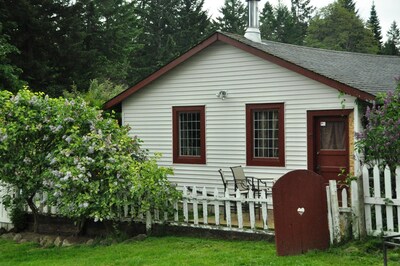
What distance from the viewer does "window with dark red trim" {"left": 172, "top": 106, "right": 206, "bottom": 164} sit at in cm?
1399

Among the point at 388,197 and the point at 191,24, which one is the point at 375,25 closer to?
the point at 191,24

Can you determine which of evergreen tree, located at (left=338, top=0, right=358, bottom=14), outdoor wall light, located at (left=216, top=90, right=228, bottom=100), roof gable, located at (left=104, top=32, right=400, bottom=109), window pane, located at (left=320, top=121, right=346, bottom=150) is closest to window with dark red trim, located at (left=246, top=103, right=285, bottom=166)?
outdoor wall light, located at (left=216, top=90, right=228, bottom=100)

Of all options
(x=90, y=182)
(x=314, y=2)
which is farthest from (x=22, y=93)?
(x=314, y=2)

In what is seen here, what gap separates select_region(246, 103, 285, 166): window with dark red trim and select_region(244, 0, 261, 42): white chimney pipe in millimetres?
2659

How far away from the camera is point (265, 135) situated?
13.0m

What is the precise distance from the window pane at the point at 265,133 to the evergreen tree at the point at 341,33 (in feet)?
161

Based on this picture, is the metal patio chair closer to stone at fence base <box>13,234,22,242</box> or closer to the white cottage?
A: the white cottage

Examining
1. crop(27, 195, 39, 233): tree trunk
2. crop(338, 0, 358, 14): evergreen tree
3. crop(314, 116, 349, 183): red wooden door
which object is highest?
crop(338, 0, 358, 14): evergreen tree

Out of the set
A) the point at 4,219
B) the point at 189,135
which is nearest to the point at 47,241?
the point at 4,219

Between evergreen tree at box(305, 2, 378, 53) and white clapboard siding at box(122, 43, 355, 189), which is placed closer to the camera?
white clapboard siding at box(122, 43, 355, 189)

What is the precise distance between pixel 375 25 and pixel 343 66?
56.4 metres

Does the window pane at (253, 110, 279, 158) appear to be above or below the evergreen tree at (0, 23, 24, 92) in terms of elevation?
below

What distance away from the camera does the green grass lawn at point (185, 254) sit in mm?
7629

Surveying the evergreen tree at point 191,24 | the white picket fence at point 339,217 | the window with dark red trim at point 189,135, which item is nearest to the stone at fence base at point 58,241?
the window with dark red trim at point 189,135
